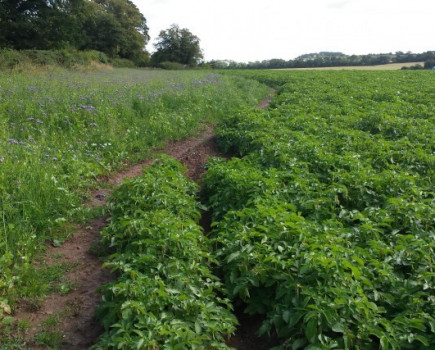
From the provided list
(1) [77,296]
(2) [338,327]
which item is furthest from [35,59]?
(2) [338,327]

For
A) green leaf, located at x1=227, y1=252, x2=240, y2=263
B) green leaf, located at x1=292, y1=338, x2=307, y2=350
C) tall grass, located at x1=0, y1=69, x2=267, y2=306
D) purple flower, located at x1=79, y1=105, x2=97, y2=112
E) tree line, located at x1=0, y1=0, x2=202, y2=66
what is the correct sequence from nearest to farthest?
green leaf, located at x1=292, y1=338, x2=307, y2=350, green leaf, located at x1=227, y1=252, x2=240, y2=263, tall grass, located at x1=0, y1=69, x2=267, y2=306, purple flower, located at x1=79, y1=105, x2=97, y2=112, tree line, located at x1=0, y1=0, x2=202, y2=66

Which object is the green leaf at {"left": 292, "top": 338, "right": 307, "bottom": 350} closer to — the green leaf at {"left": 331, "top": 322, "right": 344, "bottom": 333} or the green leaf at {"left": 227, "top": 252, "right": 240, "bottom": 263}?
the green leaf at {"left": 331, "top": 322, "right": 344, "bottom": 333}

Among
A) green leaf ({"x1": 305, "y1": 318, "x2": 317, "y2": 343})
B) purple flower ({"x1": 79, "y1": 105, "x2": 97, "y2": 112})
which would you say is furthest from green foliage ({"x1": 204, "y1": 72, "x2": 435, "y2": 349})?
purple flower ({"x1": 79, "y1": 105, "x2": 97, "y2": 112})

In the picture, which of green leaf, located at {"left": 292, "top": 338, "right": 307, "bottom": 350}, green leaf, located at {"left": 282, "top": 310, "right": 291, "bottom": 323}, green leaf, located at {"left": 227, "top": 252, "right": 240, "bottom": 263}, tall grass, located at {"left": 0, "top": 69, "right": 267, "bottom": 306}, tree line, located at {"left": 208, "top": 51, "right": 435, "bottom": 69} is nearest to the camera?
green leaf, located at {"left": 292, "top": 338, "right": 307, "bottom": 350}

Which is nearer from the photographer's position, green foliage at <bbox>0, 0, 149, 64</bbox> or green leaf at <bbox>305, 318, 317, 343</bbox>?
green leaf at <bbox>305, 318, 317, 343</bbox>

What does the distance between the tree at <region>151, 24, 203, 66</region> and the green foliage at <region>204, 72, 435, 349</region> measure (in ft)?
199

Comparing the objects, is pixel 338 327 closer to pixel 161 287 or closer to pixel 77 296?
pixel 161 287

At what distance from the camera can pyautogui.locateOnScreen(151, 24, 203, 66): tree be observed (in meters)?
64.6

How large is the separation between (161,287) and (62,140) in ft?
17.9

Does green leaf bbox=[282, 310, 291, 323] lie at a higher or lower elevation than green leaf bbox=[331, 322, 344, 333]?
lower

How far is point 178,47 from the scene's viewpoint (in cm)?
6481

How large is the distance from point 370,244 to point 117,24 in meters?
Answer: 52.6

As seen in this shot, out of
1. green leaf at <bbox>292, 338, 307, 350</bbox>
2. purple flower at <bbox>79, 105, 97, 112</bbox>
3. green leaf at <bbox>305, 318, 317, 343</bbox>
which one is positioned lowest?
green leaf at <bbox>292, 338, 307, 350</bbox>

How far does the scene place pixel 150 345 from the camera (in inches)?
108
